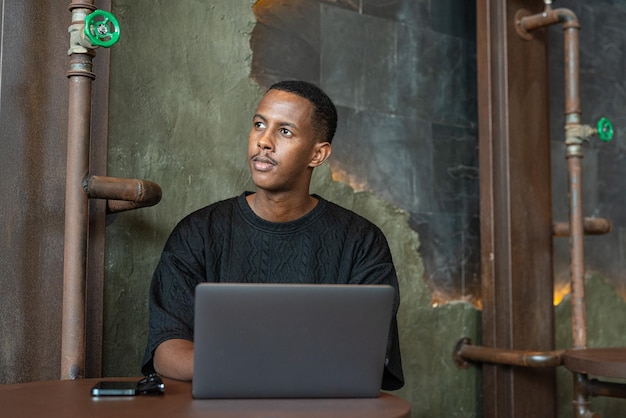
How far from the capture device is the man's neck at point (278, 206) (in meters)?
2.19

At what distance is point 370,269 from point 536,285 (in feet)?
4.08

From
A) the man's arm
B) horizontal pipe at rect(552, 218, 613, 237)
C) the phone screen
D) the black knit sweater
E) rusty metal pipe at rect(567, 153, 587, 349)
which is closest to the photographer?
the phone screen

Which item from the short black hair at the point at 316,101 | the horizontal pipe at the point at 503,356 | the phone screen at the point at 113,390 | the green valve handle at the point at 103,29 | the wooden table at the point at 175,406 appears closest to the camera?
the wooden table at the point at 175,406

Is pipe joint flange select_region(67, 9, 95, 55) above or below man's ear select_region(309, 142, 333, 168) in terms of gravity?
above

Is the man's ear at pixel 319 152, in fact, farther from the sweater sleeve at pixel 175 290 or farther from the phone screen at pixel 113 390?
the phone screen at pixel 113 390

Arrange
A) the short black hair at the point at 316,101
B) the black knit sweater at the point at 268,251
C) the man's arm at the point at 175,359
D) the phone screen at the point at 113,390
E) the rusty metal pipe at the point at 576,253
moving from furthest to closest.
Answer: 1. the rusty metal pipe at the point at 576,253
2. the short black hair at the point at 316,101
3. the black knit sweater at the point at 268,251
4. the man's arm at the point at 175,359
5. the phone screen at the point at 113,390

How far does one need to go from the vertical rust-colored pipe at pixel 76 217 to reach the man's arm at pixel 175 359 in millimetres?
214

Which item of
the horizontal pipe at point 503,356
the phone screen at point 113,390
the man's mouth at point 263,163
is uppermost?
the man's mouth at point 263,163

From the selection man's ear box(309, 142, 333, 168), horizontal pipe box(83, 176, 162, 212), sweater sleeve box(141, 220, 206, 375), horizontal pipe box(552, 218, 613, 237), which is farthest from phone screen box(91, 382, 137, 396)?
horizontal pipe box(552, 218, 613, 237)

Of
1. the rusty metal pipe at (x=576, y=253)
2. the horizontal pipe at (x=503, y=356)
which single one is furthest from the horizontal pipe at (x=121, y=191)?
the rusty metal pipe at (x=576, y=253)

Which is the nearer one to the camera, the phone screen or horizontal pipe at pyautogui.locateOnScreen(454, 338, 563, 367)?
the phone screen

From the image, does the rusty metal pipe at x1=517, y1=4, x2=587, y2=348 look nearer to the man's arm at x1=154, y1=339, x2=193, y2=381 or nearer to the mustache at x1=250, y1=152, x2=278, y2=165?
the mustache at x1=250, y1=152, x2=278, y2=165

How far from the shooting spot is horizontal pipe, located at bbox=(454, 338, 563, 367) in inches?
113

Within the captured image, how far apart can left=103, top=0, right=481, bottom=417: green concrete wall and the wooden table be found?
807mm
